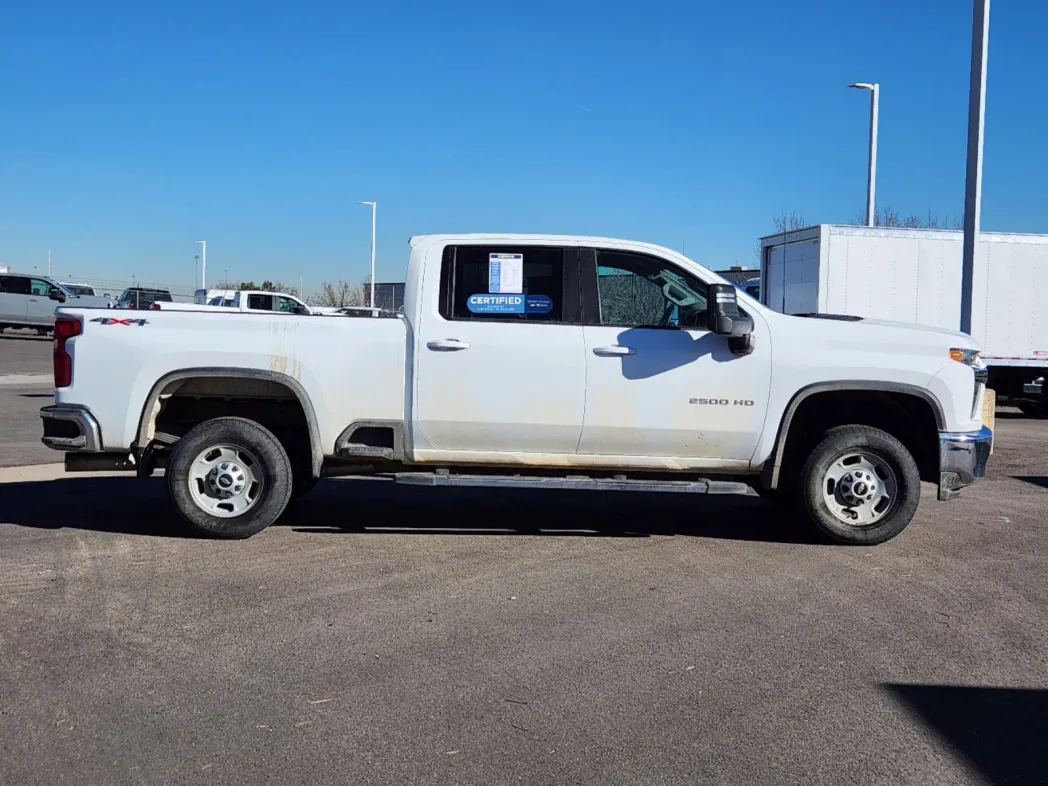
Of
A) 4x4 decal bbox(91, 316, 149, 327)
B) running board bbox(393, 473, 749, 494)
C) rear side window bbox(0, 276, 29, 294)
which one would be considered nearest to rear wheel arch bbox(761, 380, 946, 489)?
running board bbox(393, 473, 749, 494)

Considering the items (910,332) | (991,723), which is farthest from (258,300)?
(991,723)

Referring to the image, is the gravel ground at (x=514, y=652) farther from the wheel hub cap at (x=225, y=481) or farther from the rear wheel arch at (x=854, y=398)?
the rear wheel arch at (x=854, y=398)

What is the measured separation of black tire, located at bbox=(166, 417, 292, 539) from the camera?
23.4ft

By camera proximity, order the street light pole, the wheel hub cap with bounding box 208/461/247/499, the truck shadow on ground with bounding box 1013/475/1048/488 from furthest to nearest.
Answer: the street light pole < the truck shadow on ground with bounding box 1013/475/1048/488 < the wheel hub cap with bounding box 208/461/247/499

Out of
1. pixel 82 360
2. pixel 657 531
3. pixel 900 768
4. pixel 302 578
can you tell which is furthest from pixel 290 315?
pixel 900 768

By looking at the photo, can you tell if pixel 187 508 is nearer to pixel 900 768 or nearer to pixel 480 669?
pixel 480 669

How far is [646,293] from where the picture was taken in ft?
24.0

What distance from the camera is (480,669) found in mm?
4789

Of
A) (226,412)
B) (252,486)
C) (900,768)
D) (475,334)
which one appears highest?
(475,334)

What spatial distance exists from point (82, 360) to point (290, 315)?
1448 millimetres

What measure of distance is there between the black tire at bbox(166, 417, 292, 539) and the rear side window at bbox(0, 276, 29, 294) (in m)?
35.1

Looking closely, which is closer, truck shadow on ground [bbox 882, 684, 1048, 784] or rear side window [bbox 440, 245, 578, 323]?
truck shadow on ground [bbox 882, 684, 1048, 784]

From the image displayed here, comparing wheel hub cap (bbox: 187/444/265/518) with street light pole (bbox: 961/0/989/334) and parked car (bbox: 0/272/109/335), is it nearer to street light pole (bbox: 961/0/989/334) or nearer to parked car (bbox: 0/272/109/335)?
street light pole (bbox: 961/0/989/334)

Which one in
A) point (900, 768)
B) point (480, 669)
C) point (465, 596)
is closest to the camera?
point (900, 768)
